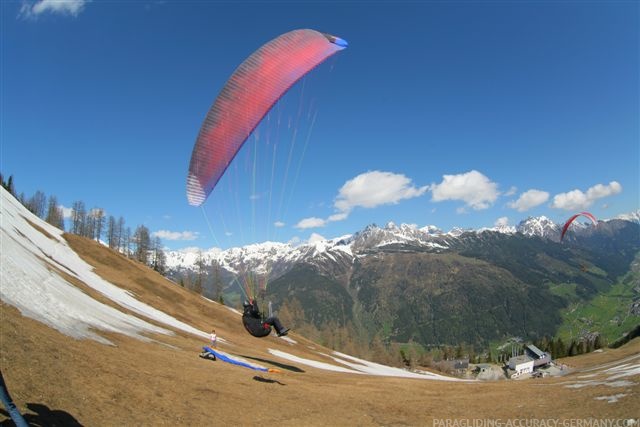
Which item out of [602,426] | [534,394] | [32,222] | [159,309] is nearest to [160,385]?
[602,426]

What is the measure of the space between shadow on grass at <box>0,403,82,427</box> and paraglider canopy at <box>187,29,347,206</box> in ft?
36.8

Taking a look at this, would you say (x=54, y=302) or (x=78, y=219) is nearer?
(x=54, y=302)

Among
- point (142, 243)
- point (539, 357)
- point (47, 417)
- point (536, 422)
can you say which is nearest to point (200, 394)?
point (47, 417)

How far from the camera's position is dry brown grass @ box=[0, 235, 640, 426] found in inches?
492

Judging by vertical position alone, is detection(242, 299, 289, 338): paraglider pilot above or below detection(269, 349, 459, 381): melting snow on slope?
above

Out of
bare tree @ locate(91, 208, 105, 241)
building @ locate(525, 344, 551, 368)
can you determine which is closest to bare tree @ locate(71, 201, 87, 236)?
bare tree @ locate(91, 208, 105, 241)

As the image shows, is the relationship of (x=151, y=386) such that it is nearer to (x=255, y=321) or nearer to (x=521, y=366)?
(x=255, y=321)

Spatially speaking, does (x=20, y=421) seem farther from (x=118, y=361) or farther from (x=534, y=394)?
(x=534, y=394)

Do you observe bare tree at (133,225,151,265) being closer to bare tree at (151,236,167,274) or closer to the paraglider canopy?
bare tree at (151,236,167,274)

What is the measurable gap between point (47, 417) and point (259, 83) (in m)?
13.9

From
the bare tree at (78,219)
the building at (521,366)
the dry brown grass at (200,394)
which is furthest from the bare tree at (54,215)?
the building at (521,366)

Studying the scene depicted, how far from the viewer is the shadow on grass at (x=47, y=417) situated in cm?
990

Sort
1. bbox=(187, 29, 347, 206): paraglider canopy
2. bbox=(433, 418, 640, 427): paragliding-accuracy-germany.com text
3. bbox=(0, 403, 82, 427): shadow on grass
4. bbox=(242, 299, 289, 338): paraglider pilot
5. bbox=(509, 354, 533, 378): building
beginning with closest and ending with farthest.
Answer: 1. bbox=(0, 403, 82, 427): shadow on grass
2. bbox=(433, 418, 640, 427): paragliding-accuracy-germany.com text
3. bbox=(187, 29, 347, 206): paraglider canopy
4. bbox=(242, 299, 289, 338): paraglider pilot
5. bbox=(509, 354, 533, 378): building

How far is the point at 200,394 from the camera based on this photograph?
16266mm
